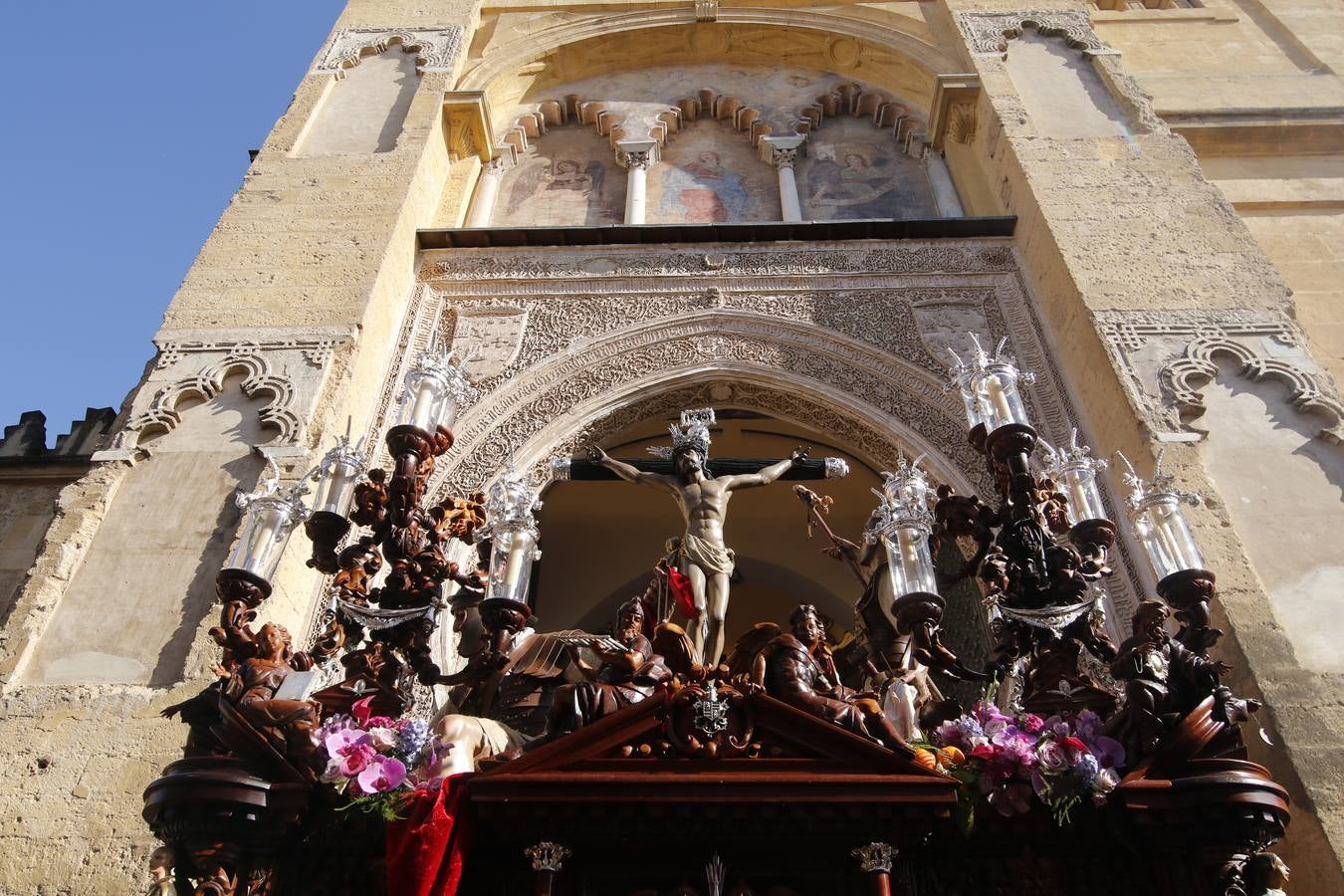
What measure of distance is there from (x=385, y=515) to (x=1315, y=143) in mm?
8994

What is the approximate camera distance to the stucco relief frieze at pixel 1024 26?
10.0m

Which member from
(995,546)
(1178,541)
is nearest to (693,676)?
(995,546)

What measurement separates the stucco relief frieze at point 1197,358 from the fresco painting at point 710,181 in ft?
12.2

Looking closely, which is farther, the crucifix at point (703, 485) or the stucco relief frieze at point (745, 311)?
the stucco relief frieze at point (745, 311)

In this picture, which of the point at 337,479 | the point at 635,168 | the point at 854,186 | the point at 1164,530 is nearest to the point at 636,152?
the point at 635,168

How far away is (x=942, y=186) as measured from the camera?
9.86 meters

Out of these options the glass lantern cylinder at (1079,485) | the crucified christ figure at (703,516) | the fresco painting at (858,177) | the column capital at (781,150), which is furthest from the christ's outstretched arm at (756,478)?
the column capital at (781,150)

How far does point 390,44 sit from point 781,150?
12.3 feet

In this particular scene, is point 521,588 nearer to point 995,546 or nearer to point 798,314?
point 995,546

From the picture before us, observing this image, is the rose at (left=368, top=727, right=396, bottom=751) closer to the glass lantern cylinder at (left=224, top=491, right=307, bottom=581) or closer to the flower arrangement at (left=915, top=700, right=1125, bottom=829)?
the glass lantern cylinder at (left=224, top=491, right=307, bottom=581)

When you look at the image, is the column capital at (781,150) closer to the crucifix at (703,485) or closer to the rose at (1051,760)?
the crucifix at (703,485)

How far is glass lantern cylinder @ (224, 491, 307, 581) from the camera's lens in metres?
4.44

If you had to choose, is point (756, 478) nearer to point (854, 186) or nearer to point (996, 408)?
point (996, 408)

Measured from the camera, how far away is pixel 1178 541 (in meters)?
4.41
